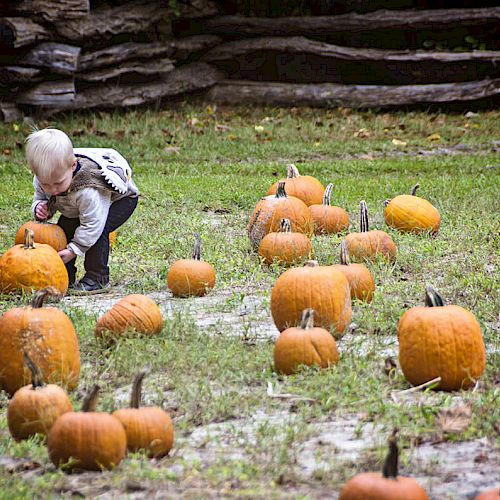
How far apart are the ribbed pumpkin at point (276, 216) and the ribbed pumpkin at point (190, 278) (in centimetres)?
98

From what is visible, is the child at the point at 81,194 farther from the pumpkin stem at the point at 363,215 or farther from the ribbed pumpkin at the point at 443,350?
the ribbed pumpkin at the point at 443,350

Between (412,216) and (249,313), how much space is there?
229 cm

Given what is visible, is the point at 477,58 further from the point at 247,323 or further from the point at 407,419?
the point at 407,419

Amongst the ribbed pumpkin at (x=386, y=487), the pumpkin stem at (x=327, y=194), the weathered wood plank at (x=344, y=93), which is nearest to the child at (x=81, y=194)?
the pumpkin stem at (x=327, y=194)

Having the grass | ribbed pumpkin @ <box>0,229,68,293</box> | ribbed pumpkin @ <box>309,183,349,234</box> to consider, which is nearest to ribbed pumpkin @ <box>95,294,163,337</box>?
the grass

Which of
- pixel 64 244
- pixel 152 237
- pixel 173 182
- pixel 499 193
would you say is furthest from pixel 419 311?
pixel 173 182

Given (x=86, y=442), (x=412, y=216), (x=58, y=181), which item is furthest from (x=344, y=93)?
(x=86, y=442)

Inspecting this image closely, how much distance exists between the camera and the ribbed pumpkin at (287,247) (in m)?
5.66

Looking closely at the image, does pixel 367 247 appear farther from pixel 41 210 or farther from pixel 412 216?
pixel 41 210

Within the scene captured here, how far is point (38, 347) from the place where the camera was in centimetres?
357

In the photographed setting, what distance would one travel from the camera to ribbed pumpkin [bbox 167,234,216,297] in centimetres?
Answer: 516

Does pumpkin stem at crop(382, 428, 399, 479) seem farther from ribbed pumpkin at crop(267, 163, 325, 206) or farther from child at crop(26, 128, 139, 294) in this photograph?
ribbed pumpkin at crop(267, 163, 325, 206)

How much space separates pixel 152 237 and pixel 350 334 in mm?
2729

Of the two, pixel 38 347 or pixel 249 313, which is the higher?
pixel 38 347
